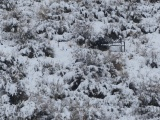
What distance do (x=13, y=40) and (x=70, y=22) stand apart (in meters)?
1.80

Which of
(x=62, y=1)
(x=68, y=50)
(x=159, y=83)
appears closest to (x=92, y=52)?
(x=68, y=50)

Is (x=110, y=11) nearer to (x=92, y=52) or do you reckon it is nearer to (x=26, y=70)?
(x=92, y=52)

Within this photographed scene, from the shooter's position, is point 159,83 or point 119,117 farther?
point 159,83

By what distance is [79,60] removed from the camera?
8.48 meters

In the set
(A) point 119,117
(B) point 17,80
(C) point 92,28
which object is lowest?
(A) point 119,117

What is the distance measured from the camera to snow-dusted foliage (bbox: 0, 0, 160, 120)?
23.5ft

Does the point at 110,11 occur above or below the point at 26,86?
above

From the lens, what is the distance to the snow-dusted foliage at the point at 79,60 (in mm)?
7176

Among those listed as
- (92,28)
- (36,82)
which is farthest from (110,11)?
(36,82)

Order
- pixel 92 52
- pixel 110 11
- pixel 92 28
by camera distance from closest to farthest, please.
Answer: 1. pixel 92 52
2. pixel 92 28
3. pixel 110 11

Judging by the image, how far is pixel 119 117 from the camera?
279 inches

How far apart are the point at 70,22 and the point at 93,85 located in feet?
9.49

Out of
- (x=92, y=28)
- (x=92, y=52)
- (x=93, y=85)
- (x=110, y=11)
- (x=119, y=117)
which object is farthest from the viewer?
(x=110, y=11)

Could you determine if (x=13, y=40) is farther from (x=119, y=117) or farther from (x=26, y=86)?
(x=119, y=117)
